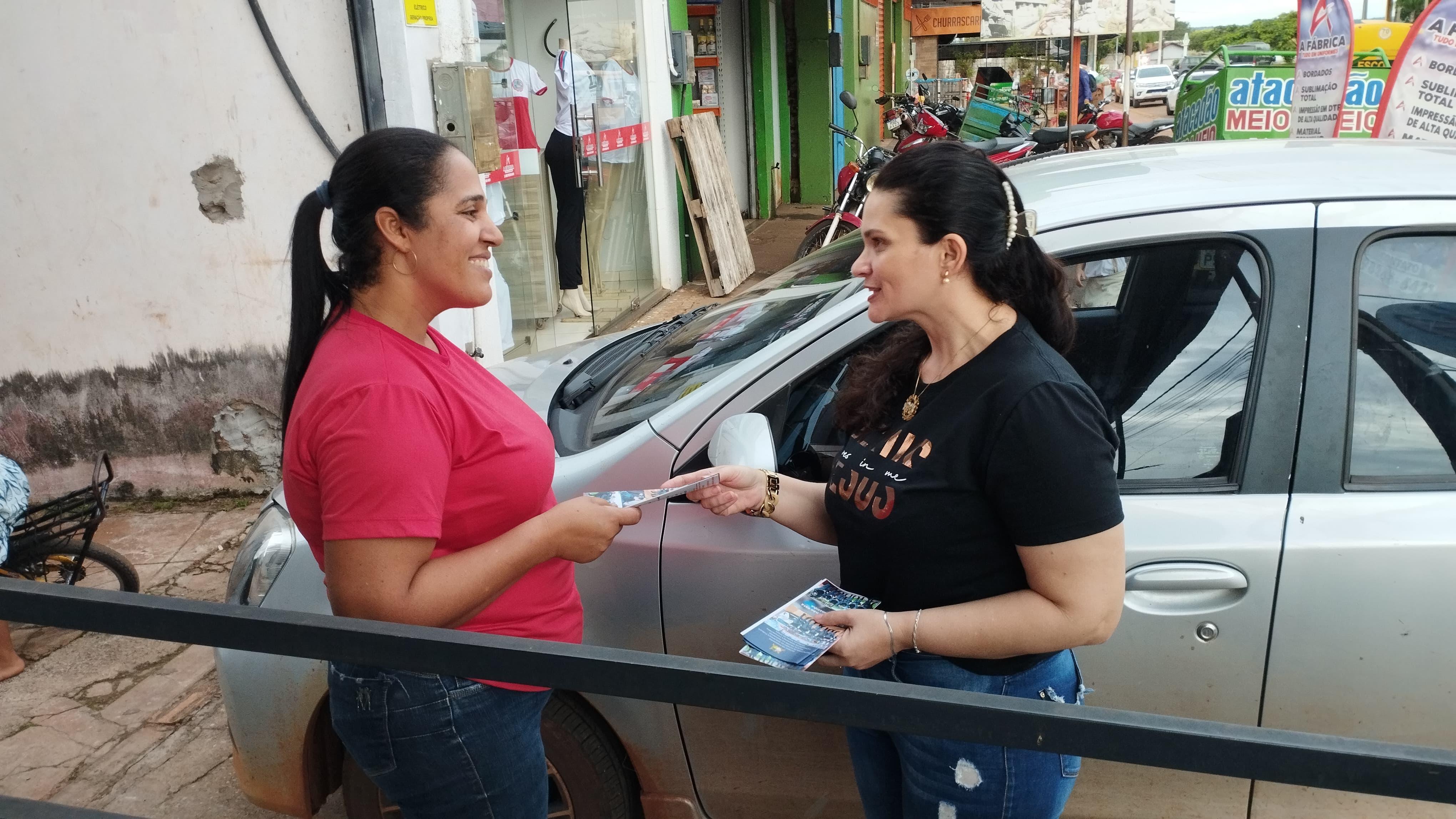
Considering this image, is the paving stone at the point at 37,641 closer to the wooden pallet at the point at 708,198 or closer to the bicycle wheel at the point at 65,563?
the bicycle wheel at the point at 65,563

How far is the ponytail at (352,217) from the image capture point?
160 cm

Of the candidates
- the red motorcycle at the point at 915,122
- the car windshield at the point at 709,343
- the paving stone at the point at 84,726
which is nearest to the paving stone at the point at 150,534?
the paving stone at the point at 84,726

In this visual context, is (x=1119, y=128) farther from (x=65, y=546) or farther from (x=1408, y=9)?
(x=1408, y=9)

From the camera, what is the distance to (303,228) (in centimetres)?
167

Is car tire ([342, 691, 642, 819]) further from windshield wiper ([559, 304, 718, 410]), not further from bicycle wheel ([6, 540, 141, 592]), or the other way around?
bicycle wheel ([6, 540, 141, 592])

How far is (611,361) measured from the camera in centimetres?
309

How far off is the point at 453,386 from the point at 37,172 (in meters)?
4.35

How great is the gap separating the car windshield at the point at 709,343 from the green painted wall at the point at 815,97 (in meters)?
11.5

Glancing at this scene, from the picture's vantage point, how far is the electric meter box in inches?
204

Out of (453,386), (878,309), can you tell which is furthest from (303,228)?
(878,309)

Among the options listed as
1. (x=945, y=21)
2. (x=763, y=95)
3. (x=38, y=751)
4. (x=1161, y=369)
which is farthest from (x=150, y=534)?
(x=945, y=21)

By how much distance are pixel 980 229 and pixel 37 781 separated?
3232mm

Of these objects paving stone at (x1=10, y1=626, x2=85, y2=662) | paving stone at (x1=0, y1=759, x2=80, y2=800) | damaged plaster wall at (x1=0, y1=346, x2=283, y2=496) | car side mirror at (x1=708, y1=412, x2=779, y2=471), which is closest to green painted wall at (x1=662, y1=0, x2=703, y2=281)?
damaged plaster wall at (x1=0, y1=346, x2=283, y2=496)

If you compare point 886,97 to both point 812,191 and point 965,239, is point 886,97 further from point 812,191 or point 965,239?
point 965,239
